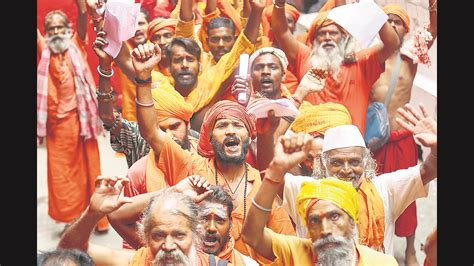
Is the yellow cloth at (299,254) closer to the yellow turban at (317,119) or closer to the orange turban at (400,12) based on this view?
the yellow turban at (317,119)

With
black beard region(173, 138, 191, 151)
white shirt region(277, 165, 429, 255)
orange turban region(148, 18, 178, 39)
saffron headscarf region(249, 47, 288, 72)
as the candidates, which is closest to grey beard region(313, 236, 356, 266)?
white shirt region(277, 165, 429, 255)

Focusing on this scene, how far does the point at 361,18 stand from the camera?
5.17 m

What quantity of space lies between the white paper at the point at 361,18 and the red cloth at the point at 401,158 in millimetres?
457

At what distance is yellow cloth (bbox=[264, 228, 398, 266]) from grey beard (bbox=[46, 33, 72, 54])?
128cm

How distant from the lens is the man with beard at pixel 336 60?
5.20m

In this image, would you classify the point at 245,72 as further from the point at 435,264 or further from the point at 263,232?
the point at 435,264

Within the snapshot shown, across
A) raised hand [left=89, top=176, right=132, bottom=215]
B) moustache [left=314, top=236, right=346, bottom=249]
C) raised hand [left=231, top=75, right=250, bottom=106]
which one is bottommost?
moustache [left=314, top=236, right=346, bottom=249]

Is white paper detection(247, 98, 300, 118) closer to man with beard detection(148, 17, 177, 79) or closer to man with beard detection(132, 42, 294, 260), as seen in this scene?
man with beard detection(132, 42, 294, 260)

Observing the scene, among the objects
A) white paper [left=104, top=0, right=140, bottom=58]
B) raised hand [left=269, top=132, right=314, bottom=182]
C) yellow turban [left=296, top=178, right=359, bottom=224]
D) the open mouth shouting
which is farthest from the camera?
white paper [left=104, top=0, right=140, bottom=58]

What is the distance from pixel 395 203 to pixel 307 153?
1.87ft

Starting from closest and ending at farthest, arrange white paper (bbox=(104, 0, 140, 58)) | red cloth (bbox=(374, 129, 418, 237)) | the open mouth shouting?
the open mouth shouting
white paper (bbox=(104, 0, 140, 58))
red cloth (bbox=(374, 129, 418, 237))

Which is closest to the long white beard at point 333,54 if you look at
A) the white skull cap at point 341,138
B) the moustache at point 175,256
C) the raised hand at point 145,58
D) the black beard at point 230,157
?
the white skull cap at point 341,138

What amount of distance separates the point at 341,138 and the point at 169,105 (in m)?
0.79

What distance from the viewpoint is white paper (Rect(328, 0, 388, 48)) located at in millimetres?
5164
